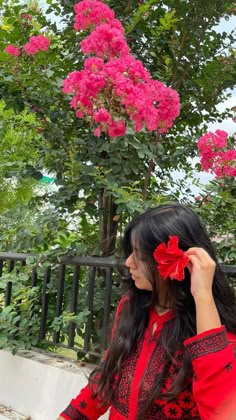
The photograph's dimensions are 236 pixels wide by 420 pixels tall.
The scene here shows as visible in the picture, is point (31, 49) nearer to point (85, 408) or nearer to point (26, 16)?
point (26, 16)

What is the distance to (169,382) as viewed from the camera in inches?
54.0

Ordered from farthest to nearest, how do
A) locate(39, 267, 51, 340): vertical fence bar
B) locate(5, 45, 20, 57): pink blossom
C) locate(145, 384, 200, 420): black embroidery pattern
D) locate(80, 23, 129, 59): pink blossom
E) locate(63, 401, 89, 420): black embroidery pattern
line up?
locate(39, 267, 51, 340): vertical fence bar < locate(5, 45, 20, 57): pink blossom < locate(80, 23, 129, 59): pink blossom < locate(63, 401, 89, 420): black embroidery pattern < locate(145, 384, 200, 420): black embroidery pattern

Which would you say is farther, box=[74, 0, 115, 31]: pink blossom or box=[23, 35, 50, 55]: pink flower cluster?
box=[23, 35, 50, 55]: pink flower cluster

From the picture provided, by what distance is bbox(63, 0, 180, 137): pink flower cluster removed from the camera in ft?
→ 7.31

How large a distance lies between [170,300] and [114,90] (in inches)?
42.6

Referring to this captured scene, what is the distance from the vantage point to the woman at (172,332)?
1215mm

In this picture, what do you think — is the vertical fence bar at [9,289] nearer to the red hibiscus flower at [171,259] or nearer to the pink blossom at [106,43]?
the pink blossom at [106,43]

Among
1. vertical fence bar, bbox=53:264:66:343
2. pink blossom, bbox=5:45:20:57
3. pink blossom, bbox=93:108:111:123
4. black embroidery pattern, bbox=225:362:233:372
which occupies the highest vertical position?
pink blossom, bbox=5:45:20:57

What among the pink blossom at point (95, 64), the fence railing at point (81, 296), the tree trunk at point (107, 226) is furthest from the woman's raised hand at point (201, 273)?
the tree trunk at point (107, 226)

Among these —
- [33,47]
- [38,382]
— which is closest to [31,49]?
[33,47]

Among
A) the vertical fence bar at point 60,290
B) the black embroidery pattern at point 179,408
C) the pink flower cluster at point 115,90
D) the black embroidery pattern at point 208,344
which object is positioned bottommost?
the black embroidery pattern at point 179,408

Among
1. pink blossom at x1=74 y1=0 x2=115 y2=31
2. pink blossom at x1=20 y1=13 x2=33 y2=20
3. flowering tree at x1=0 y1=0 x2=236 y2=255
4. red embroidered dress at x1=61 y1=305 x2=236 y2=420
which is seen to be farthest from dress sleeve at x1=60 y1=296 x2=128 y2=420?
pink blossom at x1=20 y1=13 x2=33 y2=20

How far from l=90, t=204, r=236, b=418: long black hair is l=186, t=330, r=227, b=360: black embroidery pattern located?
0.13 metres

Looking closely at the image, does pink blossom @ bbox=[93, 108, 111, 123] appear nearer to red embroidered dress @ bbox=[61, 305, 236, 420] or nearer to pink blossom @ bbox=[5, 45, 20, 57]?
pink blossom @ bbox=[5, 45, 20, 57]
